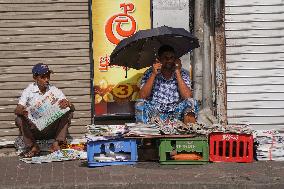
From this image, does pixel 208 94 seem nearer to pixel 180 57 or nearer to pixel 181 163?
pixel 180 57

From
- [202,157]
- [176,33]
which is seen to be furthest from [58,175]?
[176,33]

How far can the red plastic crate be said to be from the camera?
7.97 metres

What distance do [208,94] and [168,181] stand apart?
341 cm

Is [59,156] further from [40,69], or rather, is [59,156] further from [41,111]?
[40,69]

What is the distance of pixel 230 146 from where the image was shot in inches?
314

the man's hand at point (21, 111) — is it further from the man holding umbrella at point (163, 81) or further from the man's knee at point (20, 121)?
the man holding umbrella at point (163, 81)

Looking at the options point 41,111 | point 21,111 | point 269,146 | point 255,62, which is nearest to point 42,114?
point 41,111

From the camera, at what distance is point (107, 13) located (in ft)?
31.5

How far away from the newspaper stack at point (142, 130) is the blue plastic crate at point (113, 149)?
0.36ft

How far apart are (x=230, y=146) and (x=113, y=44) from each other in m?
2.82

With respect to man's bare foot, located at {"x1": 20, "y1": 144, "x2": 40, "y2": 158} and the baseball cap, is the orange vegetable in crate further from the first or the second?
the baseball cap

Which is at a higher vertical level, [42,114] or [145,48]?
[145,48]

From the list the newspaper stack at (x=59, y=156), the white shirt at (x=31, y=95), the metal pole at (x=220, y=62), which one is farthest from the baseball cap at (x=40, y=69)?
the metal pole at (x=220, y=62)

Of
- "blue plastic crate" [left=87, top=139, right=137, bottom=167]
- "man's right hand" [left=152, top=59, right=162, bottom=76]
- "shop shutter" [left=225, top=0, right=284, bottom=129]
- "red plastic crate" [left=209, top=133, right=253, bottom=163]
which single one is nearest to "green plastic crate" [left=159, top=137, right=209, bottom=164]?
A: "red plastic crate" [left=209, top=133, right=253, bottom=163]
